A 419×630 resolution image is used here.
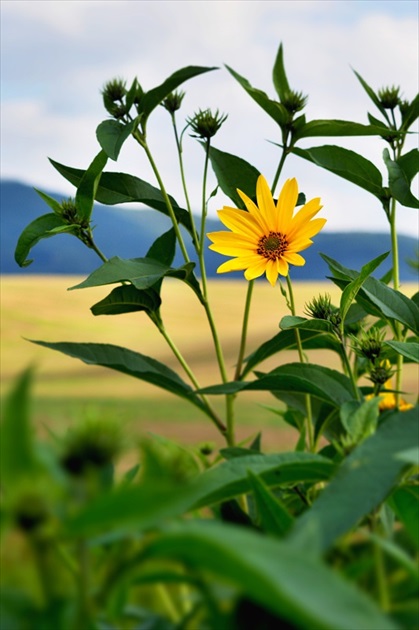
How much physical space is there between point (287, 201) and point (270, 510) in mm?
384

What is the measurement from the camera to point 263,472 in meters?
0.23

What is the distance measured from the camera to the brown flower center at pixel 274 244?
0.57 meters

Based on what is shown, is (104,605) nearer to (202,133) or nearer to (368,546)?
(368,546)

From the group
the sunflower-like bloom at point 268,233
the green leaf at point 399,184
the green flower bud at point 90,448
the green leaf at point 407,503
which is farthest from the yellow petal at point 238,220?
the green flower bud at point 90,448

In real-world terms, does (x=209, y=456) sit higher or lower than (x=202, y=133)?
lower

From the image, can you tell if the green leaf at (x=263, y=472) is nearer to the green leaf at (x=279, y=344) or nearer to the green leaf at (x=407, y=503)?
the green leaf at (x=407, y=503)

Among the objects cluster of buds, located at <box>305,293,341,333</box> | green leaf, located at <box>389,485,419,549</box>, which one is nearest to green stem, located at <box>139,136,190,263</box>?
cluster of buds, located at <box>305,293,341,333</box>

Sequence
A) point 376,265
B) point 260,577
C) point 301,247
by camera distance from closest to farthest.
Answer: point 260,577 → point 376,265 → point 301,247

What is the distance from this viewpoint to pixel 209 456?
629 mm

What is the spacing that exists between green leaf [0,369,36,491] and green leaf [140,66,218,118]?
440mm

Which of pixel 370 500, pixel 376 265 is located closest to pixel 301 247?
pixel 376 265

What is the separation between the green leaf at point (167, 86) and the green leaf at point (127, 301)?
0.14 m

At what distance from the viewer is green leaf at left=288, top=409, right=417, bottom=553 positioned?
0.18 m

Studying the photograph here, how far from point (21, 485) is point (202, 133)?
533mm
